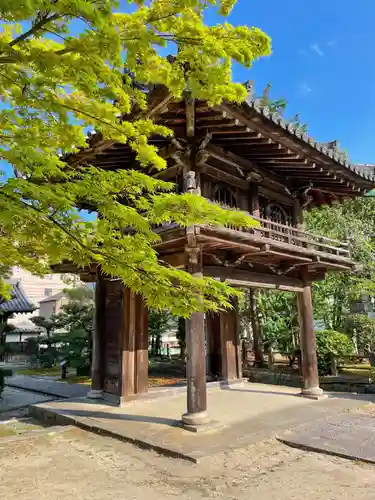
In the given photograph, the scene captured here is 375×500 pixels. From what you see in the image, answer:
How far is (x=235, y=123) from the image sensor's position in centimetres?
762

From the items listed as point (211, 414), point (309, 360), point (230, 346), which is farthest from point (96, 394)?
point (309, 360)

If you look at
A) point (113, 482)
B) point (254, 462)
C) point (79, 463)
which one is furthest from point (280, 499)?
point (79, 463)

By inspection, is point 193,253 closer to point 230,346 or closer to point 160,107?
point 160,107

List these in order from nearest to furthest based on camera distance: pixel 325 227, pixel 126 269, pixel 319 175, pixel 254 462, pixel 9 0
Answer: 1. pixel 9 0
2. pixel 126 269
3. pixel 254 462
4. pixel 319 175
5. pixel 325 227

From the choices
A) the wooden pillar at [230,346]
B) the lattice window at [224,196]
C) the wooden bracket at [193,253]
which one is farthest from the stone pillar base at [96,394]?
the lattice window at [224,196]

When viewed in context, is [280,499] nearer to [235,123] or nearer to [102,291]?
[235,123]

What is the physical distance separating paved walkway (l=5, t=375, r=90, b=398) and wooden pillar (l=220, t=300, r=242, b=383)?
5.13 m

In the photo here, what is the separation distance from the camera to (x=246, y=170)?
979 cm

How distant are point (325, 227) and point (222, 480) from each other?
663 inches

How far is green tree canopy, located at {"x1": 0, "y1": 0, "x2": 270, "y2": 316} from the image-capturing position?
2.82m

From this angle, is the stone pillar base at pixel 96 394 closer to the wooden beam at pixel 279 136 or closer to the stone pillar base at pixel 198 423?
the stone pillar base at pixel 198 423

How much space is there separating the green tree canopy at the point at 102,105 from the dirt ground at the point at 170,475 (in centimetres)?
273

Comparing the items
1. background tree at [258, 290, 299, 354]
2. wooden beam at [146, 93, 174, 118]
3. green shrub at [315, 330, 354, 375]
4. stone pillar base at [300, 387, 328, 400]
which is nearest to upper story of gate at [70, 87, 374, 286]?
wooden beam at [146, 93, 174, 118]

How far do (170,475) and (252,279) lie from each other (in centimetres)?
582
